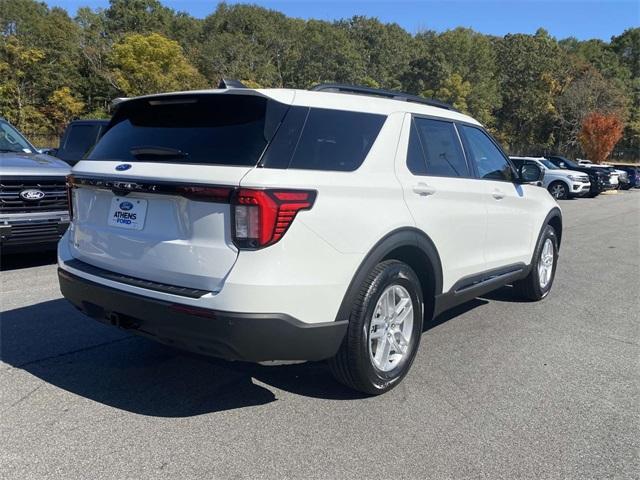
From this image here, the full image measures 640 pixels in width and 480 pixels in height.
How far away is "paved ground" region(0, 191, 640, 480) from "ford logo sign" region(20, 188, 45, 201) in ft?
6.21

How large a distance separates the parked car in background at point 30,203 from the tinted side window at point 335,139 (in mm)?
4773

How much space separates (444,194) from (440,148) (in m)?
0.42

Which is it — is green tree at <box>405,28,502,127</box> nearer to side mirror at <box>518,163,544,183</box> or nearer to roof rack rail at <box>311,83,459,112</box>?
side mirror at <box>518,163,544,183</box>

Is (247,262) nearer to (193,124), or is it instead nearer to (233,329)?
(233,329)

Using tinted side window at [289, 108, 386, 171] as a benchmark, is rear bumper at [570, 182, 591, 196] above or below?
below

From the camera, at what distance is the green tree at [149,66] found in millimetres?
41594

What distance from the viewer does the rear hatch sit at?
285 centimetres

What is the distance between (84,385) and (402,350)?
6.90 ft

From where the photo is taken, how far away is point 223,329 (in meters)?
2.80

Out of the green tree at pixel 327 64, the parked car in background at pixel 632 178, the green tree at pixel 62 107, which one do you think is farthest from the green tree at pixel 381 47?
the parked car in background at pixel 632 178

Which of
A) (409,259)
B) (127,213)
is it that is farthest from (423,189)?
(127,213)

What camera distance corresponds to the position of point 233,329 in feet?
9.14

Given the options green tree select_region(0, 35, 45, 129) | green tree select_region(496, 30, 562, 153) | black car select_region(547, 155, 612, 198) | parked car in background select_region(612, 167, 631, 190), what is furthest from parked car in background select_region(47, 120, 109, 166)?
green tree select_region(496, 30, 562, 153)

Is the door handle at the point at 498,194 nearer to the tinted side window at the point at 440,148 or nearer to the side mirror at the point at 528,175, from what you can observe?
the tinted side window at the point at 440,148
